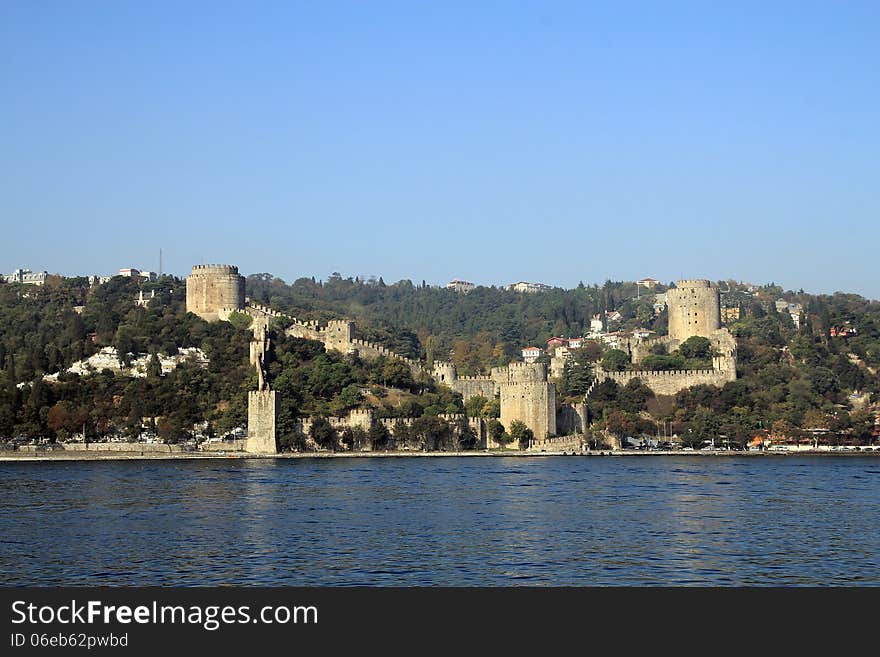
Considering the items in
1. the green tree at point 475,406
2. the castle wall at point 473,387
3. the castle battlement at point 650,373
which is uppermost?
the castle battlement at point 650,373

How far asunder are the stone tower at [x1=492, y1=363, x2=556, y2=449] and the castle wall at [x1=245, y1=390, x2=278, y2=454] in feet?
31.2

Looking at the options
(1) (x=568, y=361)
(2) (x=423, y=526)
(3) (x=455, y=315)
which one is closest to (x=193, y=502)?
(2) (x=423, y=526)

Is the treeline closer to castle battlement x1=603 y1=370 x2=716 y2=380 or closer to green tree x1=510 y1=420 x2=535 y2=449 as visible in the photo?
castle battlement x1=603 y1=370 x2=716 y2=380

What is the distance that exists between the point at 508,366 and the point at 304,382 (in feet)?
28.9

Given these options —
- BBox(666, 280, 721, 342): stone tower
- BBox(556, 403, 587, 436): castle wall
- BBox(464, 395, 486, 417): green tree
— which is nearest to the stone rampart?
BBox(464, 395, 486, 417): green tree

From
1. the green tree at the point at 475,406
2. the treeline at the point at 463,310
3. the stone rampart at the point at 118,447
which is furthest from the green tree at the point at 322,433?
the treeline at the point at 463,310

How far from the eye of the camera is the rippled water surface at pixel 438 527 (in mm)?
18688

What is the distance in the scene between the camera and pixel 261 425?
4775cm

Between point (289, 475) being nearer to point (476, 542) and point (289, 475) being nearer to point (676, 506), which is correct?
point (676, 506)

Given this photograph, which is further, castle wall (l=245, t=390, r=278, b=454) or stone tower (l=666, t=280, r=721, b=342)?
stone tower (l=666, t=280, r=721, b=342)

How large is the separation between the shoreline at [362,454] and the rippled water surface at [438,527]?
649 cm

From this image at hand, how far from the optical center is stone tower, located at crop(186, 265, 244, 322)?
6006 cm

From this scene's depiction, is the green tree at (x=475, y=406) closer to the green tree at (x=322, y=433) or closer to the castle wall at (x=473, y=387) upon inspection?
the castle wall at (x=473, y=387)
